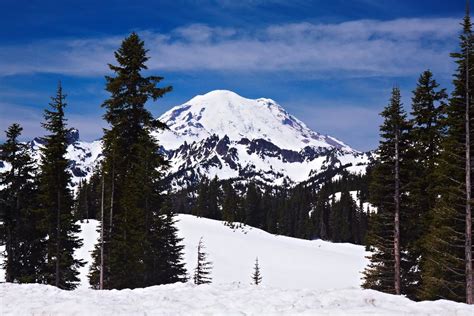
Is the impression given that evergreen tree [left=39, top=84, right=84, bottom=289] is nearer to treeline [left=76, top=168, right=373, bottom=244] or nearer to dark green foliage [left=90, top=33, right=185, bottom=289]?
dark green foliage [left=90, top=33, right=185, bottom=289]

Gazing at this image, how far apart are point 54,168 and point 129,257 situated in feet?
22.8

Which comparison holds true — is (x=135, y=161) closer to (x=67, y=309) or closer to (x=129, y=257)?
(x=129, y=257)

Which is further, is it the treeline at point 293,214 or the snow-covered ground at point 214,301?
the treeline at point 293,214

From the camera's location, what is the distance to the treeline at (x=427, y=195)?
19141 mm

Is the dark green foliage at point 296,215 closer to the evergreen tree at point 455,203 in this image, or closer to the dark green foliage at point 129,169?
the dark green foliage at point 129,169

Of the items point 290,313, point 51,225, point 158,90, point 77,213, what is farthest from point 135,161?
point 77,213

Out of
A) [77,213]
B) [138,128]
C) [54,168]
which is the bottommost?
[77,213]

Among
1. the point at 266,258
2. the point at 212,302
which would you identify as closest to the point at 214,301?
the point at 212,302

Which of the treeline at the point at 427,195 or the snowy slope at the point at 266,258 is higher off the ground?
the treeline at the point at 427,195

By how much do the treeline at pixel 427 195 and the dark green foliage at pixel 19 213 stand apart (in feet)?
67.1

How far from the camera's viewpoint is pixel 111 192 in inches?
1003

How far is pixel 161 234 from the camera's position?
28.6 meters

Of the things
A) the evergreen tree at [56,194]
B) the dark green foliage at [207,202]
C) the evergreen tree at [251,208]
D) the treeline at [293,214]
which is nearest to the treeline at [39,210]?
the evergreen tree at [56,194]

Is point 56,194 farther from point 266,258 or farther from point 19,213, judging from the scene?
point 266,258
